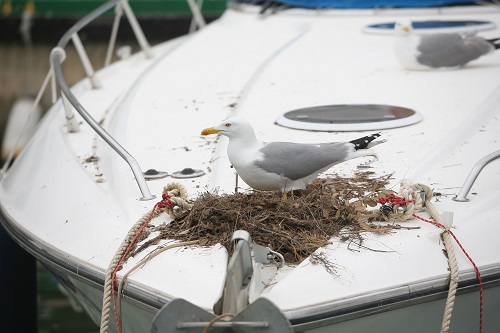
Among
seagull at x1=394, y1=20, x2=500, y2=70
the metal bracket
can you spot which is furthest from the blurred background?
the metal bracket

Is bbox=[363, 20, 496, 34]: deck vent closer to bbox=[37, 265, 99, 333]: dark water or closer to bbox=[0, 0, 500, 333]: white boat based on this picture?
bbox=[0, 0, 500, 333]: white boat

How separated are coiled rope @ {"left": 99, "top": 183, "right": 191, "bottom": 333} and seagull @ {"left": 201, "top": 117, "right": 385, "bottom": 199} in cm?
23

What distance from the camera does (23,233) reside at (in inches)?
140

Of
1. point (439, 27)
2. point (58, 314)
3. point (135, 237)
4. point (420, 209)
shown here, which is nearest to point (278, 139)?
point (420, 209)

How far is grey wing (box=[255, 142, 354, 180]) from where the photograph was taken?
291 cm

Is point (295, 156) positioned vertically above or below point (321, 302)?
above

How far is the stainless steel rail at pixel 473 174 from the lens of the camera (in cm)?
301

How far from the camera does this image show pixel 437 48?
4.48 m

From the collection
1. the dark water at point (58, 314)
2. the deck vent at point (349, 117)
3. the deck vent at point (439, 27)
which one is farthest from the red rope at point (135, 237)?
the dark water at point (58, 314)

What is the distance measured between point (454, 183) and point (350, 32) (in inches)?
93.5

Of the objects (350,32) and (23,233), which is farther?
(350,32)

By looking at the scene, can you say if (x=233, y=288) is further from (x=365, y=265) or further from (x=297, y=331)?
(x=365, y=265)

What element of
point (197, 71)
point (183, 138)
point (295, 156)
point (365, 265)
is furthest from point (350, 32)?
point (365, 265)

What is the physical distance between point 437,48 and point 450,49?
65 mm
